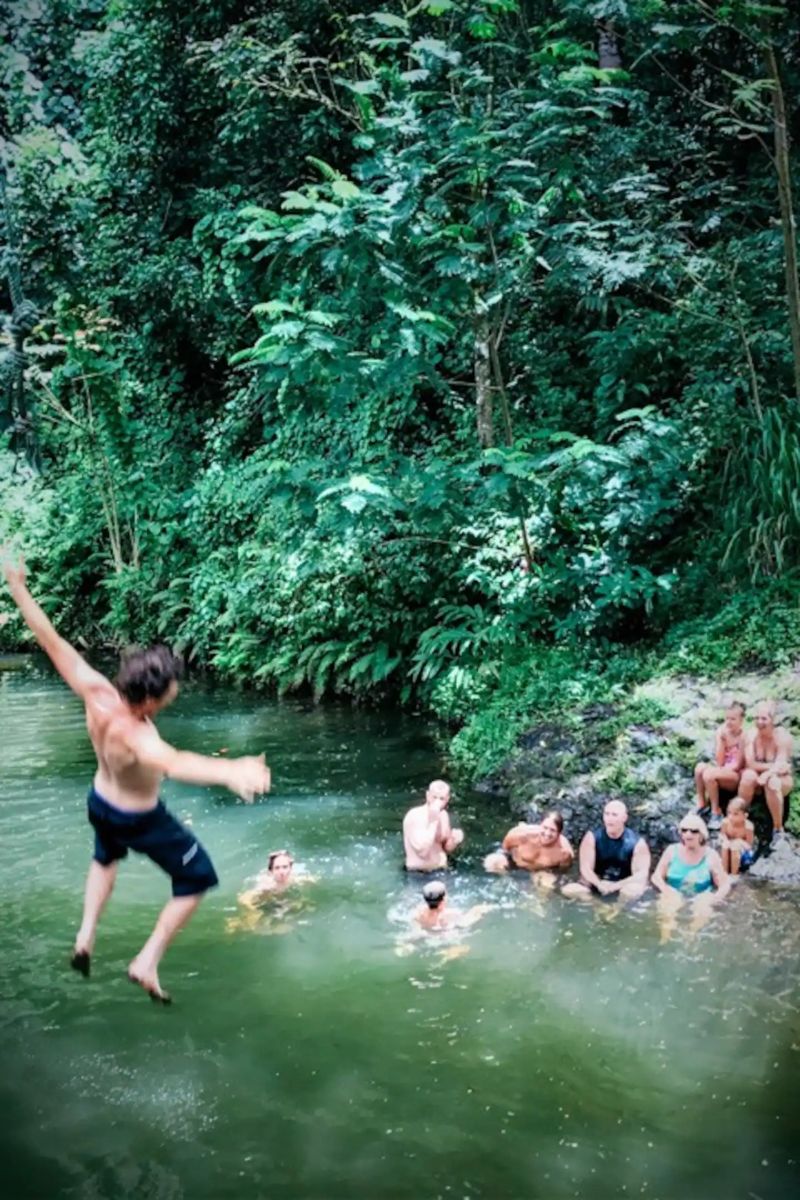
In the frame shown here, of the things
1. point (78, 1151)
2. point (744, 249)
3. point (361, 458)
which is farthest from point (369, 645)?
point (78, 1151)

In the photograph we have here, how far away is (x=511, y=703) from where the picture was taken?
10141mm

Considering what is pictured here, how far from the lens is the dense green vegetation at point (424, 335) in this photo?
31.8ft

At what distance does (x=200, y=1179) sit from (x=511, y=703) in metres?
6.48

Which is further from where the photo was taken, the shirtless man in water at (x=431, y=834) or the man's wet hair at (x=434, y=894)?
the shirtless man in water at (x=431, y=834)

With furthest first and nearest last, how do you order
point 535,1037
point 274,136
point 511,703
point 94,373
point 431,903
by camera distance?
1. point 94,373
2. point 274,136
3. point 511,703
4. point 431,903
5. point 535,1037

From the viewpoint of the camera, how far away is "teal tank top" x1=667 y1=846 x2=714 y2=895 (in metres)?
6.96

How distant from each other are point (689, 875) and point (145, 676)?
4716 millimetres

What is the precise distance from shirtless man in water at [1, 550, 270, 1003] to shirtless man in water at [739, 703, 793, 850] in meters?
4.87

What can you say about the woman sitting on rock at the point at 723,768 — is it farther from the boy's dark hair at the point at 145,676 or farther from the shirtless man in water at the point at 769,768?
the boy's dark hair at the point at 145,676

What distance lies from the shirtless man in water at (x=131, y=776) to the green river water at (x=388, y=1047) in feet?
3.12

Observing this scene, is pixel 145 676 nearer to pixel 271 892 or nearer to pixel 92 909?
pixel 92 909

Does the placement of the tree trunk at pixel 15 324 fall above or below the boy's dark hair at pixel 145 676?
above

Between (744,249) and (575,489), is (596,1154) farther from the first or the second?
(744,249)

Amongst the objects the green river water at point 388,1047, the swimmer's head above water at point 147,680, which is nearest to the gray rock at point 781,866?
the green river water at point 388,1047
